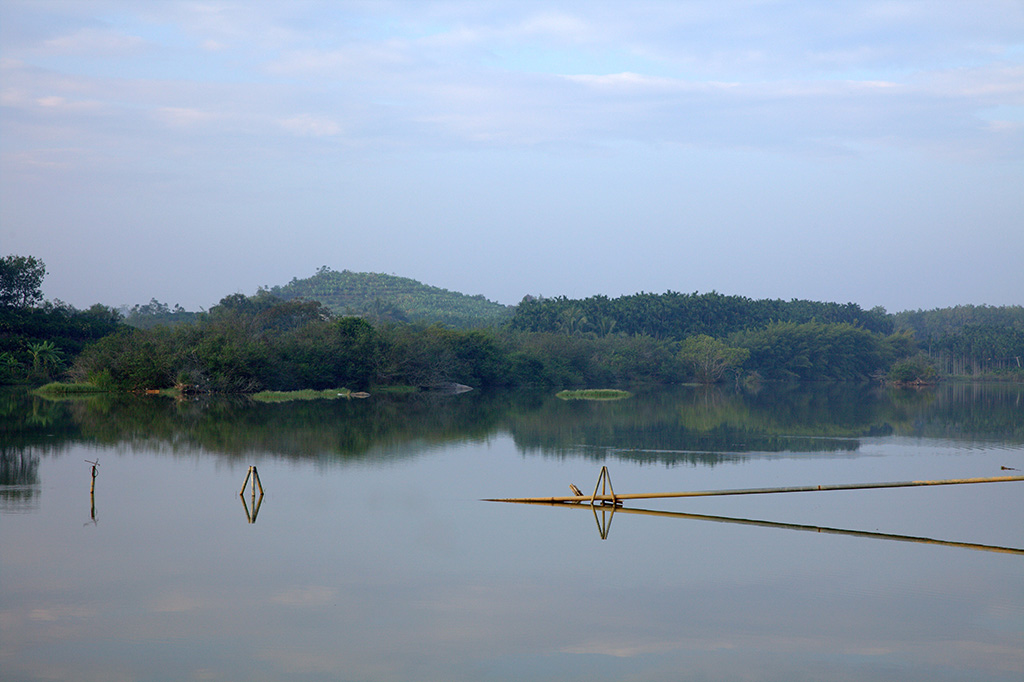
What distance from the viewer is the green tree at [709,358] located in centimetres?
7362

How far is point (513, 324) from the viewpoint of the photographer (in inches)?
3420

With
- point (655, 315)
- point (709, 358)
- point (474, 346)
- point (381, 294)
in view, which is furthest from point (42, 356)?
point (381, 294)

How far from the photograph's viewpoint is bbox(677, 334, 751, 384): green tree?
242 ft

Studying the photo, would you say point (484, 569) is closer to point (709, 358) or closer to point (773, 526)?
point (773, 526)

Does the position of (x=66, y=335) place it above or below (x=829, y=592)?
above

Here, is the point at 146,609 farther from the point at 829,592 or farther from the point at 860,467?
the point at 860,467

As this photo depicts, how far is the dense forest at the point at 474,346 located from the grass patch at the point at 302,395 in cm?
178

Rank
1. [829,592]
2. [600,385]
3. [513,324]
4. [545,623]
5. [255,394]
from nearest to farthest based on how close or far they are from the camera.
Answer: [545,623], [829,592], [255,394], [600,385], [513,324]

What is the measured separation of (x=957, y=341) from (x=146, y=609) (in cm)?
9528

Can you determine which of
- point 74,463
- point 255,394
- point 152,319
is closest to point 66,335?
point 255,394

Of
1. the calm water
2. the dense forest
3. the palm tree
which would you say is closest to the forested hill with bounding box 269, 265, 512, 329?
the dense forest

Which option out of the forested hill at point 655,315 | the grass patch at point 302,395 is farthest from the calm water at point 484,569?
the forested hill at point 655,315

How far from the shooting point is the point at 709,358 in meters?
73.8

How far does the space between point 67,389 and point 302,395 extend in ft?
35.1
